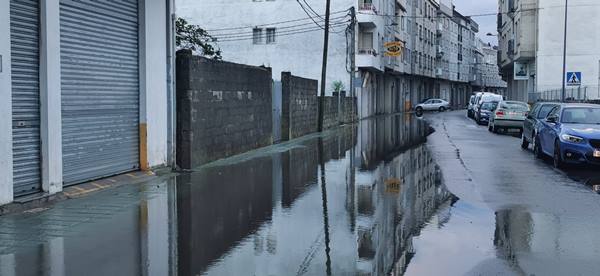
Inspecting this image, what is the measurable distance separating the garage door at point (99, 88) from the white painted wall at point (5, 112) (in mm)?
1556

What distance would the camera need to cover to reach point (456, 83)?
104000 millimetres

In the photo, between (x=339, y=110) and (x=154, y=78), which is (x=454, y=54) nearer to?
(x=339, y=110)

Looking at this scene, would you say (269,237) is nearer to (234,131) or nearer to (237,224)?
(237,224)

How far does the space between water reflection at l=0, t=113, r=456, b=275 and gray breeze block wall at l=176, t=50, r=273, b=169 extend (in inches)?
50.6

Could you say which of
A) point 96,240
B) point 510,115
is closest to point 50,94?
point 96,240

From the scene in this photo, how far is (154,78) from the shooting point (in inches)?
519

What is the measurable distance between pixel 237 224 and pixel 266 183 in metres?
3.96

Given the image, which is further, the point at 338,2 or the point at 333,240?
the point at 338,2

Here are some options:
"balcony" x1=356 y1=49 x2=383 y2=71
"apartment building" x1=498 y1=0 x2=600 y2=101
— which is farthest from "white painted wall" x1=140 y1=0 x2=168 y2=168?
"apartment building" x1=498 y1=0 x2=600 y2=101

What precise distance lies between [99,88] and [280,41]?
1320 inches

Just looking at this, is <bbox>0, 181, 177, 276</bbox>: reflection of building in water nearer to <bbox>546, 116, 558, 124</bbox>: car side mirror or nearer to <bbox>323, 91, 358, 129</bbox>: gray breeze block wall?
<bbox>546, 116, 558, 124</bbox>: car side mirror

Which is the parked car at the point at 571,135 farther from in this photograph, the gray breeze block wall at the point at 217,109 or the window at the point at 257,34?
the window at the point at 257,34

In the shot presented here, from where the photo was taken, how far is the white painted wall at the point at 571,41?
4247cm

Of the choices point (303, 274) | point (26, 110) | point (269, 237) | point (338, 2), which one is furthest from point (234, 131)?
point (338, 2)
